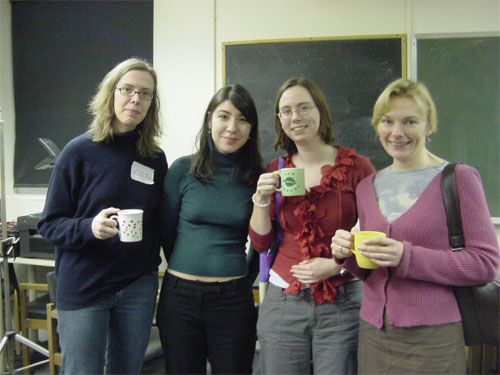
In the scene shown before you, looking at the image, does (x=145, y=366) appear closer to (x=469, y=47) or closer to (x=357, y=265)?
(x=357, y=265)

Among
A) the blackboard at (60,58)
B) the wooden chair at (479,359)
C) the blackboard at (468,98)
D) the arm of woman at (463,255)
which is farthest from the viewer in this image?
the blackboard at (60,58)

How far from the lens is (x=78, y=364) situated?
135 centimetres

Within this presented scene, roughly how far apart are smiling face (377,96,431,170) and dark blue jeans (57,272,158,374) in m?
1.06

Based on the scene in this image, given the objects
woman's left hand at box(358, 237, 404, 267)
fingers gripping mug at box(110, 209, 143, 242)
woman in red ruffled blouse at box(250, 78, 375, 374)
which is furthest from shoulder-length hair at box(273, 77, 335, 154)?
fingers gripping mug at box(110, 209, 143, 242)

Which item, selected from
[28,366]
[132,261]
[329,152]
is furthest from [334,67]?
[28,366]

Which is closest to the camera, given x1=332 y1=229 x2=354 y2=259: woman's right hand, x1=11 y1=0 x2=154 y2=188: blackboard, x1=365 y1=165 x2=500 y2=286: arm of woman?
x1=365 y1=165 x2=500 y2=286: arm of woman

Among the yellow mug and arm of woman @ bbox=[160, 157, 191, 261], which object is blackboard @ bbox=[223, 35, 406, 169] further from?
the yellow mug

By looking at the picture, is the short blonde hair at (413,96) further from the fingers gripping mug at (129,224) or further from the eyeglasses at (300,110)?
the fingers gripping mug at (129,224)

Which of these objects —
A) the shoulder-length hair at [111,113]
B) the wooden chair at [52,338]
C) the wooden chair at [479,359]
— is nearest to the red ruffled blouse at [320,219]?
the shoulder-length hair at [111,113]

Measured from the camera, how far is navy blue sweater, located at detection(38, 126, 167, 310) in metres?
1.35

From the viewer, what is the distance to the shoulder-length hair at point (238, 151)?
1.46 meters

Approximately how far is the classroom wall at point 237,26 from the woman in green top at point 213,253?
1821mm

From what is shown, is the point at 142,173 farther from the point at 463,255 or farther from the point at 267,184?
the point at 463,255

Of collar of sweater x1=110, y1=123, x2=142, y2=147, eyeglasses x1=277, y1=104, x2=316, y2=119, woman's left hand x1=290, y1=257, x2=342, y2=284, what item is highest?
eyeglasses x1=277, y1=104, x2=316, y2=119
